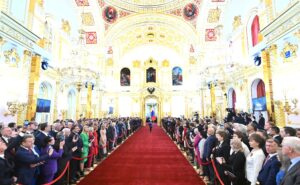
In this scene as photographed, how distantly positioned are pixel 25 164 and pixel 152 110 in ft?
81.6

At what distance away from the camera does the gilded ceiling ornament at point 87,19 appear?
1625 cm

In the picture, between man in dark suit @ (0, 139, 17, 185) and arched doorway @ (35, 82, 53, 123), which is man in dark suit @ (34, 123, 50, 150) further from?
arched doorway @ (35, 82, 53, 123)

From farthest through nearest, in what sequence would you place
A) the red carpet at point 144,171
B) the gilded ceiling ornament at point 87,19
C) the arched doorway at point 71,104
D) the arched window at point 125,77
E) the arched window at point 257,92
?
the arched window at point 125,77 → the gilded ceiling ornament at point 87,19 → the arched doorway at point 71,104 → the arched window at point 257,92 → the red carpet at point 144,171

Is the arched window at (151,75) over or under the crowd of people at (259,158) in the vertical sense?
over

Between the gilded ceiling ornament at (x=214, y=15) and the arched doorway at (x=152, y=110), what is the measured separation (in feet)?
43.2

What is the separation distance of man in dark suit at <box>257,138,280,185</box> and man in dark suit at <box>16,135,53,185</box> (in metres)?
3.16

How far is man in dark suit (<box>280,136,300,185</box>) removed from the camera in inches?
68.7

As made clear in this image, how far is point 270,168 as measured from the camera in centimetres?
228

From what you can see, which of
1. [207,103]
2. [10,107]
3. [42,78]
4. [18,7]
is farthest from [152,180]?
[207,103]

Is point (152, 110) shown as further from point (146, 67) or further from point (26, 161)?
point (26, 161)

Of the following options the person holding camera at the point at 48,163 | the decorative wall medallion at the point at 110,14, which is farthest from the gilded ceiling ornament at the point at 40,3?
the person holding camera at the point at 48,163

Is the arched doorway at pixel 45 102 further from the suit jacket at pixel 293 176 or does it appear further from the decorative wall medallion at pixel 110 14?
the suit jacket at pixel 293 176

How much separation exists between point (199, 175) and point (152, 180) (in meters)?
1.32

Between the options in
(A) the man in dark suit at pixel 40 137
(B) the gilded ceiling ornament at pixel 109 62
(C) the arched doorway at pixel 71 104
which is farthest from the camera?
(B) the gilded ceiling ornament at pixel 109 62
